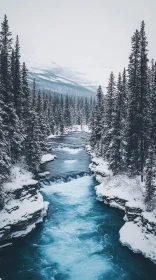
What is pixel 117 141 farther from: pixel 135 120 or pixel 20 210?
pixel 20 210

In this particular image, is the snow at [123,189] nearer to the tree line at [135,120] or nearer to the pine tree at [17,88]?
the tree line at [135,120]

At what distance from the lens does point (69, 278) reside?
1967 cm

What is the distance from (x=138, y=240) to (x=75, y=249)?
5645 millimetres

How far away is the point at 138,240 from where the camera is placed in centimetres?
2334

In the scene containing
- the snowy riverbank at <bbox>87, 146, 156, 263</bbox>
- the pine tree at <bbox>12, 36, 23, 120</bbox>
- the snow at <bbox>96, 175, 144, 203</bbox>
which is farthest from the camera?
the pine tree at <bbox>12, 36, 23, 120</bbox>

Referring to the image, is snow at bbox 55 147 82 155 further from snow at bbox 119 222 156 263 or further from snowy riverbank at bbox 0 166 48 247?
snow at bbox 119 222 156 263

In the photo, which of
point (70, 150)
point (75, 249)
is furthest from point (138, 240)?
point (70, 150)

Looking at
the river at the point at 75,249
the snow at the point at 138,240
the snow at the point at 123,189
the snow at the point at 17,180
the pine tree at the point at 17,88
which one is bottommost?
the river at the point at 75,249

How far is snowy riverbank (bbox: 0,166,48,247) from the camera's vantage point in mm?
23828

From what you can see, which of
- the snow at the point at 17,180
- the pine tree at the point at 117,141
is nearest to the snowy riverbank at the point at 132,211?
the pine tree at the point at 117,141

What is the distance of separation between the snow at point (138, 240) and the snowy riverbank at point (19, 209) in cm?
883

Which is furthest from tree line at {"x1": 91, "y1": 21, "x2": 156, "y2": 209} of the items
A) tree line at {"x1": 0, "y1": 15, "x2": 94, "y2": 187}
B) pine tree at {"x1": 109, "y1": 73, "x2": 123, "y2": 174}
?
tree line at {"x1": 0, "y1": 15, "x2": 94, "y2": 187}

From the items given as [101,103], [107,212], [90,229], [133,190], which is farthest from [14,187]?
[101,103]

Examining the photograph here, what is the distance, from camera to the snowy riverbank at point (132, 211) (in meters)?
22.7
